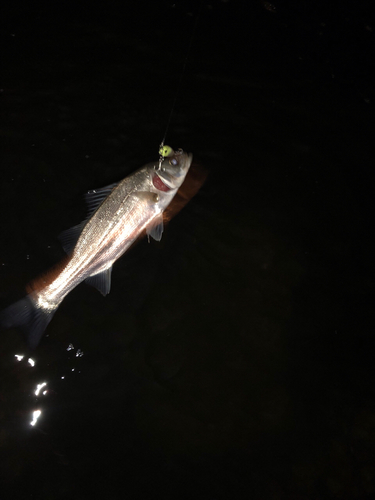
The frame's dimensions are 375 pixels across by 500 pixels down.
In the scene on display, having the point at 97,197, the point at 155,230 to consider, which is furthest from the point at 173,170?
the point at 97,197

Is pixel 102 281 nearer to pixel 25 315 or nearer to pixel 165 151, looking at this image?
pixel 25 315

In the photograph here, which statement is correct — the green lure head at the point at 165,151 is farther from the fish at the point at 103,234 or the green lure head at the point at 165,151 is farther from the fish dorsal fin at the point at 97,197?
the fish dorsal fin at the point at 97,197

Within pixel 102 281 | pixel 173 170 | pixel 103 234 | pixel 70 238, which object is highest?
pixel 173 170

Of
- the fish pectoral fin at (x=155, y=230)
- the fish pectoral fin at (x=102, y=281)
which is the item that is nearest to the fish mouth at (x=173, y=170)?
the fish pectoral fin at (x=155, y=230)

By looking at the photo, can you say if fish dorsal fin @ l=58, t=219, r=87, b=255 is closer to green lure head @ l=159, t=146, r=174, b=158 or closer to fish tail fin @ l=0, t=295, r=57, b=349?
fish tail fin @ l=0, t=295, r=57, b=349

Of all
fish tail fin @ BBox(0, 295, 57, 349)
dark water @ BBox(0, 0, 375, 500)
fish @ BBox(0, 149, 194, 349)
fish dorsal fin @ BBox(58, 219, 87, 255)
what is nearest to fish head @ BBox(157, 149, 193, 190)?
fish @ BBox(0, 149, 194, 349)

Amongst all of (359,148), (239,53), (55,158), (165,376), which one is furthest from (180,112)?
(165,376)
